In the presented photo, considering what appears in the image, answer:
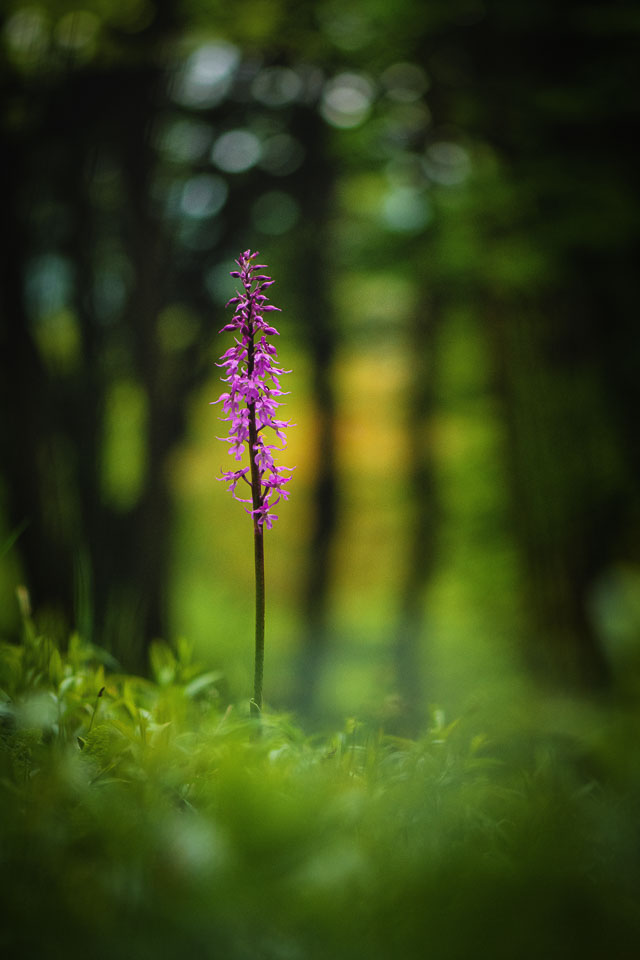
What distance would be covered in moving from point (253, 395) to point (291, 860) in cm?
88

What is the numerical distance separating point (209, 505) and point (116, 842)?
11.7 metres

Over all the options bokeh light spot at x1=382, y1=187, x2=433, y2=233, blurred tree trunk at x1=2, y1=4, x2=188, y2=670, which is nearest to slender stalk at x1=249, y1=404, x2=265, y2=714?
blurred tree trunk at x1=2, y1=4, x2=188, y2=670

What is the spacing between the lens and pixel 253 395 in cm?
138

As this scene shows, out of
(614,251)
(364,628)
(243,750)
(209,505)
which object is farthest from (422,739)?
(209,505)

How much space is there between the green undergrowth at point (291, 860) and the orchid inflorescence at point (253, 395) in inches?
21.2

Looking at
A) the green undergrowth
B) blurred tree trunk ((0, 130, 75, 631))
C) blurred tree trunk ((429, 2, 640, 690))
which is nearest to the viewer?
the green undergrowth

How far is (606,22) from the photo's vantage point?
370 cm

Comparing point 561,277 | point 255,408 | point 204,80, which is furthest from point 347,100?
point 255,408

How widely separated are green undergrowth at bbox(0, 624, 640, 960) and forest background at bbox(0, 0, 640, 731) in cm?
172

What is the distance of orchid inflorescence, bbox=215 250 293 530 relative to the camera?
1.37 m

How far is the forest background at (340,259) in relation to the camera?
455cm

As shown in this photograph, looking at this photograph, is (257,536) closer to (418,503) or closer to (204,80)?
(204,80)

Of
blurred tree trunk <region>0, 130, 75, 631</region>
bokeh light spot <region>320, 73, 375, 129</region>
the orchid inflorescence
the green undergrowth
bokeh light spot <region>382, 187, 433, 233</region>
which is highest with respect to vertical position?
bokeh light spot <region>320, 73, 375, 129</region>

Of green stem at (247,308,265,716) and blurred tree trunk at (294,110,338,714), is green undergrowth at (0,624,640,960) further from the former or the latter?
blurred tree trunk at (294,110,338,714)
